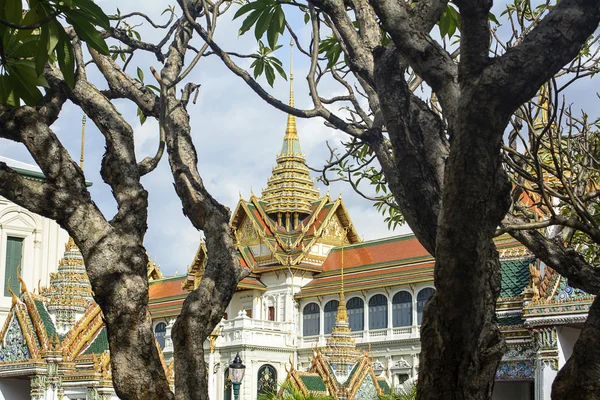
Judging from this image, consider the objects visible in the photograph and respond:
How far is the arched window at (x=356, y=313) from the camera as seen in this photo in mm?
36987

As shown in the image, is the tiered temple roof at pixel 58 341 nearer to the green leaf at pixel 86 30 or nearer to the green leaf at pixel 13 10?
the green leaf at pixel 13 10

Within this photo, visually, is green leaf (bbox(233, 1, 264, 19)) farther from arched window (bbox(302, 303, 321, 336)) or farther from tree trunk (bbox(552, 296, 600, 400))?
arched window (bbox(302, 303, 321, 336))

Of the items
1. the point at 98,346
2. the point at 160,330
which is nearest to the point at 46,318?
the point at 98,346

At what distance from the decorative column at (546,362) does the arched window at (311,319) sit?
86.8ft

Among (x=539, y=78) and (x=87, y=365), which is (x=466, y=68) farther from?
(x=87, y=365)

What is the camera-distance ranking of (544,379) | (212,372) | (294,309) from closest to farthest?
1. (544,379)
2. (212,372)
3. (294,309)

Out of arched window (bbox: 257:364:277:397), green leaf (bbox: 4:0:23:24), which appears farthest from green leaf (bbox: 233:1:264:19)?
arched window (bbox: 257:364:277:397)

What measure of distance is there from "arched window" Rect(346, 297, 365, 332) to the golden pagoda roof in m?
7.13

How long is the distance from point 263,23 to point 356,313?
33310mm

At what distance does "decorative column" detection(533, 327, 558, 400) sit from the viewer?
12156 mm

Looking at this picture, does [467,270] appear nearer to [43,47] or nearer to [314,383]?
[43,47]

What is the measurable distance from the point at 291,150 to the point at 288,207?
3704 millimetres

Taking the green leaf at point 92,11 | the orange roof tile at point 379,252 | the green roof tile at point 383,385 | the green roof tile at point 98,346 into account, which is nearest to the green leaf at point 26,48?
the green leaf at point 92,11

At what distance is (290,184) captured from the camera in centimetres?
4406
